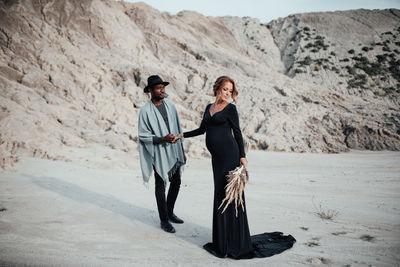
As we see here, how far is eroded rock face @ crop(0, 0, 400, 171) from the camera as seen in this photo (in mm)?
8445

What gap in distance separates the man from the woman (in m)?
0.68

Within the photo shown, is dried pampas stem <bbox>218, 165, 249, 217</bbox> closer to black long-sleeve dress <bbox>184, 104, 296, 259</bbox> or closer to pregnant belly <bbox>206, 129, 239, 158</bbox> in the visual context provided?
black long-sleeve dress <bbox>184, 104, 296, 259</bbox>

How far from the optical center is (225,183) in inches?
105

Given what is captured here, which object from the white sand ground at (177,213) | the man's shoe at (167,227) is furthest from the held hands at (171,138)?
the white sand ground at (177,213)

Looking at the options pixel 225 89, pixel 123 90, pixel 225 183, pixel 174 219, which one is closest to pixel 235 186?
pixel 225 183

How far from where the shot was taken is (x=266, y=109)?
1255 centimetres

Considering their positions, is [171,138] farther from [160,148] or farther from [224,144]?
[224,144]

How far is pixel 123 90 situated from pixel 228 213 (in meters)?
10.6

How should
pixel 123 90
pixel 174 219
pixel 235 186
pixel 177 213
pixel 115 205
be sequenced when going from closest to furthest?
pixel 235 186 < pixel 174 219 < pixel 177 213 < pixel 115 205 < pixel 123 90

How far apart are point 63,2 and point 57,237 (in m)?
16.7

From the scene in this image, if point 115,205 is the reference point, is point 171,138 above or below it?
above

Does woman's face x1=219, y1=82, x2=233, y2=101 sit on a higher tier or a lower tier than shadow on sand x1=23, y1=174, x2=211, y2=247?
higher

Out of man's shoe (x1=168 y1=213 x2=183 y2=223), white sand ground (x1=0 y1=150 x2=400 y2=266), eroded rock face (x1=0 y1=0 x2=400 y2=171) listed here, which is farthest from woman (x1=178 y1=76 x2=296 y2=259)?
eroded rock face (x1=0 y1=0 x2=400 y2=171)

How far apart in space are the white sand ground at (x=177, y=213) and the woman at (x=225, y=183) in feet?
0.43
